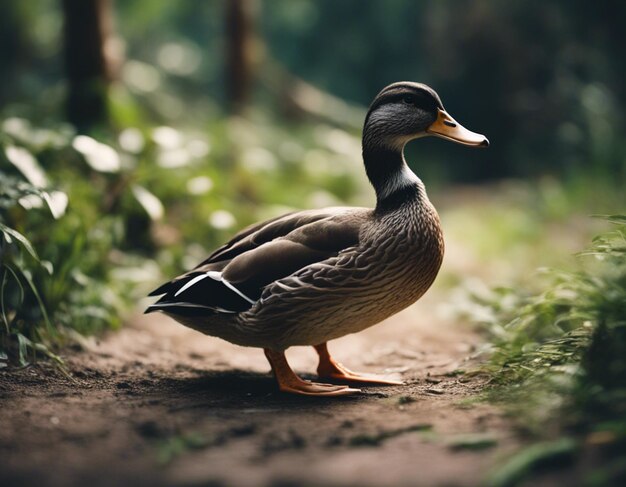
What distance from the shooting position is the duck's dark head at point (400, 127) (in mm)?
3350

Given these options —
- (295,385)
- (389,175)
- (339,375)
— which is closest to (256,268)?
(295,385)

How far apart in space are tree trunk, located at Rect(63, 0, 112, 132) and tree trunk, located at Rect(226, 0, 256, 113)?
3.06 meters

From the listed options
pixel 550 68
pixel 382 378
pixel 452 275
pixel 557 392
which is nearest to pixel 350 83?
pixel 550 68

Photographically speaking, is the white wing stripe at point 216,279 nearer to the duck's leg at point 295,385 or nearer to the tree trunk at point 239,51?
the duck's leg at point 295,385

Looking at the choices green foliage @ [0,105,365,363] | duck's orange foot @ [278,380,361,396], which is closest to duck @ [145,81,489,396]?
duck's orange foot @ [278,380,361,396]

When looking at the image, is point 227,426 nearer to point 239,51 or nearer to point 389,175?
point 389,175

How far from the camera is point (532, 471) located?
1.96m

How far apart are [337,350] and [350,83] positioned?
9050 mm

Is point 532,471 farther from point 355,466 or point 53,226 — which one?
point 53,226

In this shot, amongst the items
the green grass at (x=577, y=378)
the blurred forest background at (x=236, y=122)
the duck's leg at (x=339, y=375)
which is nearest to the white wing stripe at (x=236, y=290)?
the duck's leg at (x=339, y=375)

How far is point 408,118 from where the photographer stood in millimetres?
3350

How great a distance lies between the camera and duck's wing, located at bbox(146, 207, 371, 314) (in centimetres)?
315

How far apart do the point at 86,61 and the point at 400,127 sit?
3481 mm

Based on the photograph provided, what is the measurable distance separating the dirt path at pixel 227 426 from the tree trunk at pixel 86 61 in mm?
2465
